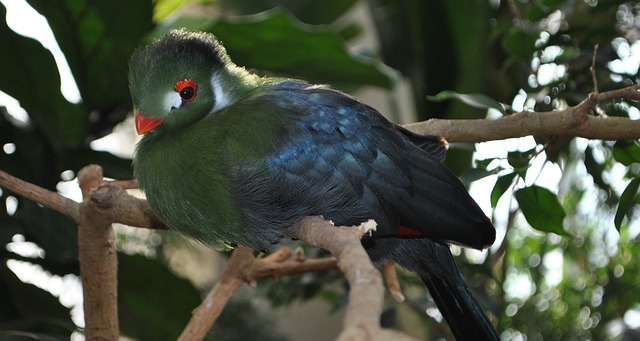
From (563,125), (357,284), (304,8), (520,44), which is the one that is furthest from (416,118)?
(357,284)

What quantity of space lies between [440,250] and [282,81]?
0.39 metres

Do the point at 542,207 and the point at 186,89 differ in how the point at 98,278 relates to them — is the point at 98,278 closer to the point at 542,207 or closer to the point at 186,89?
the point at 186,89

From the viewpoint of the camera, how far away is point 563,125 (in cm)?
121

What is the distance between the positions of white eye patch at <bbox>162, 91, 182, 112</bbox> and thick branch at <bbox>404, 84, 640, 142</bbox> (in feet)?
1.50

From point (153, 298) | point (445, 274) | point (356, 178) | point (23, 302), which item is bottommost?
point (445, 274)

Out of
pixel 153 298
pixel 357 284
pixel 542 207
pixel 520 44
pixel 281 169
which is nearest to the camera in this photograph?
pixel 357 284

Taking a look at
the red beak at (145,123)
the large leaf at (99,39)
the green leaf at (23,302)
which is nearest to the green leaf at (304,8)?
the large leaf at (99,39)

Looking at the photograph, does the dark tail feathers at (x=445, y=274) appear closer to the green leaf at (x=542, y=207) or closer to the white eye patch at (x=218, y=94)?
the green leaf at (x=542, y=207)

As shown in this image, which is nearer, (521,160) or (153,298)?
(521,160)

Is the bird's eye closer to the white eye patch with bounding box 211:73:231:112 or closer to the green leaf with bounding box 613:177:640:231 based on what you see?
the white eye patch with bounding box 211:73:231:112

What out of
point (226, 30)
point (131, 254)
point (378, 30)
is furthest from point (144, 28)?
point (378, 30)

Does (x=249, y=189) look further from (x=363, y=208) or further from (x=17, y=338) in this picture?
(x=17, y=338)

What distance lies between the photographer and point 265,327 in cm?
269

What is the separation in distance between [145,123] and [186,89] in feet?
0.28
